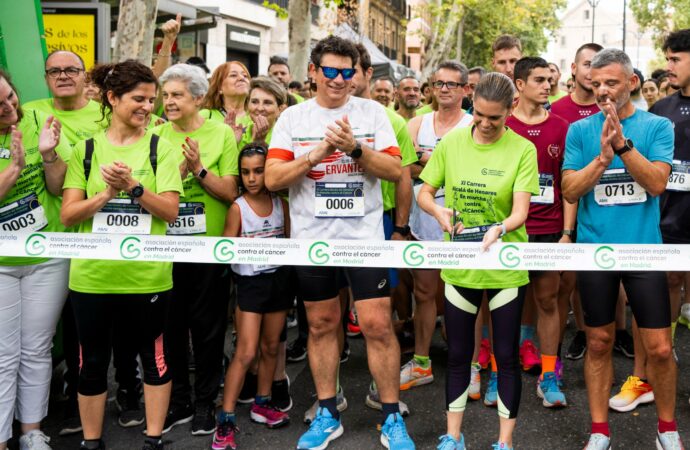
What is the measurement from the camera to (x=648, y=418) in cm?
480

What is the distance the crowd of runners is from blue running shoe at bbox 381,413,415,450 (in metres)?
0.01

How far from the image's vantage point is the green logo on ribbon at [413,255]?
408 centimetres

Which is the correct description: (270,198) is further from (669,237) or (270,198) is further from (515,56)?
(515,56)

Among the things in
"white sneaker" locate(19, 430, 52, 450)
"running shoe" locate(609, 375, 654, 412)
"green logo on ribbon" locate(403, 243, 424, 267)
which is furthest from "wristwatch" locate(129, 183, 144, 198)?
"running shoe" locate(609, 375, 654, 412)

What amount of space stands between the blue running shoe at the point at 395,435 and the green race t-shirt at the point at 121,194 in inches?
59.1

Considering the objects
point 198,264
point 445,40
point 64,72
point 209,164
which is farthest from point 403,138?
point 445,40

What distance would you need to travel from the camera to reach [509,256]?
13.2 feet

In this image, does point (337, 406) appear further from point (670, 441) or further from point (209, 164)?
point (670, 441)

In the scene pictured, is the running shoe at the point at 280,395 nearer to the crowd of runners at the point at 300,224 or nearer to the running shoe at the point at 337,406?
the crowd of runners at the point at 300,224

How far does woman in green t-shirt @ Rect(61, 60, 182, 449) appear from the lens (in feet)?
13.2

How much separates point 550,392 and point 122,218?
9.70 ft

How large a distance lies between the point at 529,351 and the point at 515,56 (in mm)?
2739

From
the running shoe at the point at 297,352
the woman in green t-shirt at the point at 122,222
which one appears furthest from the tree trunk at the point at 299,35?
the woman in green t-shirt at the point at 122,222

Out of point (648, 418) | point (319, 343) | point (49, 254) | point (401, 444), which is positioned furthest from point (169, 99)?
point (648, 418)
